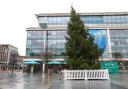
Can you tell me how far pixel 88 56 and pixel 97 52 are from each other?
3.49ft

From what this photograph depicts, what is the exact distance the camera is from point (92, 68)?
2089 cm

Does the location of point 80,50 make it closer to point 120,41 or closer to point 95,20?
point 120,41

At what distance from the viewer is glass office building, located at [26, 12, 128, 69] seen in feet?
221

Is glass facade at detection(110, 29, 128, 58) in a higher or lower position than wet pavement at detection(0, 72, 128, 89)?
higher

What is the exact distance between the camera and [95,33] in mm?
69812

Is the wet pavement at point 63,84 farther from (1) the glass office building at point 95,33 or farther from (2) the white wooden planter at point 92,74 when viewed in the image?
(1) the glass office building at point 95,33

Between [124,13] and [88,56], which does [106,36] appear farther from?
[88,56]

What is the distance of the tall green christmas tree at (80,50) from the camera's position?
21203mm

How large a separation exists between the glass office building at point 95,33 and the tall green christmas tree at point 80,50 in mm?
40910

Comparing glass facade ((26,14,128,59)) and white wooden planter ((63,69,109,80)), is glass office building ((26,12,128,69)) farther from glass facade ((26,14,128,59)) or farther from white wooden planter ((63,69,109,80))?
white wooden planter ((63,69,109,80))

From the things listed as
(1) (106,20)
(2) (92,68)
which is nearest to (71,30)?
(2) (92,68)

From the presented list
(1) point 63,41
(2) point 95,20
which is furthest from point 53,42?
(2) point 95,20

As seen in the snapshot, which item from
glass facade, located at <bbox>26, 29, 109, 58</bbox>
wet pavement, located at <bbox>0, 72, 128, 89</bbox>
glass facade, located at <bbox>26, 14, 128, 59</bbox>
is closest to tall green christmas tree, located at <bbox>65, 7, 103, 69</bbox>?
wet pavement, located at <bbox>0, 72, 128, 89</bbox>

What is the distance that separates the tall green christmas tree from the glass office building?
40.9 m
